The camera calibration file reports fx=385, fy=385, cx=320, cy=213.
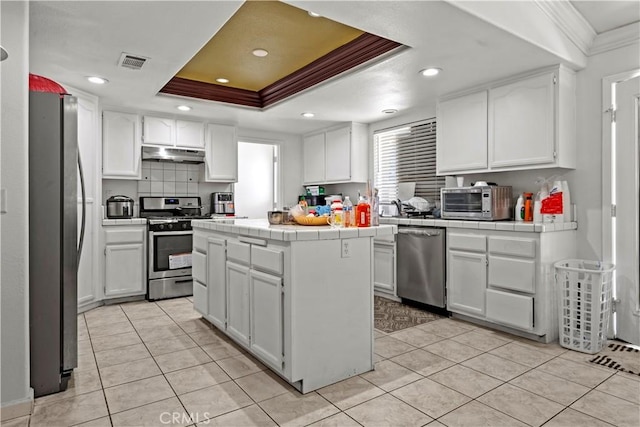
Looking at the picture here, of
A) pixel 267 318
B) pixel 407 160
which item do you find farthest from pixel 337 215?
pixel 407 160

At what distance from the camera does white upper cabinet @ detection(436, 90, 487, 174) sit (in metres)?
3.62

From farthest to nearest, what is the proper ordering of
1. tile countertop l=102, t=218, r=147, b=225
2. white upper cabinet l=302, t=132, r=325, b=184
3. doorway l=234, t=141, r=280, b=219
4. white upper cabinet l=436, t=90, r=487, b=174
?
doorway l=234, t=141, r=280, b=219
white upper cabinet l=302, t=132, r=325, b=184
tile countertop l=102, t=218, r=147, b=225
white upper cabinet l=436, t=90, r=487, b=174

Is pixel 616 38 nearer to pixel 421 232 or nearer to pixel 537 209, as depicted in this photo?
pixel 537 209

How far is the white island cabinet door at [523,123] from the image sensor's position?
3145 millimetres

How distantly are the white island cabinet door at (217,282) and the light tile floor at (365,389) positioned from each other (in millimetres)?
202

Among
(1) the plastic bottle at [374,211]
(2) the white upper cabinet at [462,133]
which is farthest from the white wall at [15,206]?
(2) the white upper cabinet at [462,133]

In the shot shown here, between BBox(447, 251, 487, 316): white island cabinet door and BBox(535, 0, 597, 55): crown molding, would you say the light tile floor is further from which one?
BBox(535, 0, 597, 55): crown molding

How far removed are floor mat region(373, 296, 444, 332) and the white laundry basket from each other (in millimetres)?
1075

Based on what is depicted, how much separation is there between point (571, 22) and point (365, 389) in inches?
120

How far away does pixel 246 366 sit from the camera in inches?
102

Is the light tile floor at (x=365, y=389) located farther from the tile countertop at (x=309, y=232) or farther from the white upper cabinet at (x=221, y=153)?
the white upper cabinet at (x=221, y=153)

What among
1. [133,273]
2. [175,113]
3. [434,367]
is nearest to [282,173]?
[175,113]

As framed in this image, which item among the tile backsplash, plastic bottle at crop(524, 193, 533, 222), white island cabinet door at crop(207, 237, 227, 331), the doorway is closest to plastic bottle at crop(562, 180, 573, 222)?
plastic bottle at crop(524, 193, 533, 222)

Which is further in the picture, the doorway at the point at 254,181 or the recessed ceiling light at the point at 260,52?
the doorway at the point at 254,181
